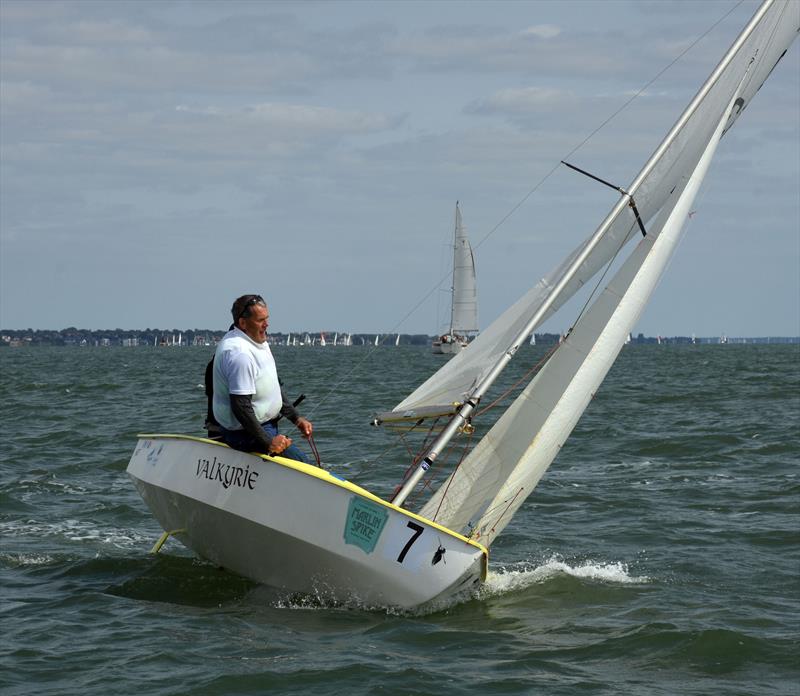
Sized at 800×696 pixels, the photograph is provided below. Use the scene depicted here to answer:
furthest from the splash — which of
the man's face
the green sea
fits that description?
the man's face

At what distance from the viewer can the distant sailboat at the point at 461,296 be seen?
66.9 m

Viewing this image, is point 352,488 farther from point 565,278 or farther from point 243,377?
point 565,278

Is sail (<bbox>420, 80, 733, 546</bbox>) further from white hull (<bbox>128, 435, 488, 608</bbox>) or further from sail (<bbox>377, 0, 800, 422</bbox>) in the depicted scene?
white hull (<bbox>128, 435, 488, 608</bbox>)

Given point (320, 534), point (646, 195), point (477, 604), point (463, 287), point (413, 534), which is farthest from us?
point (463, 287)

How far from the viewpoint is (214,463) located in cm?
821

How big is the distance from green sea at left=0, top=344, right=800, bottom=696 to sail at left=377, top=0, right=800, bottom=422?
146 centimetres

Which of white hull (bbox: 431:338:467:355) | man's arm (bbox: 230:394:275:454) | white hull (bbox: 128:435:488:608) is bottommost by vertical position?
white hull (bbox: 128:435:488:608)

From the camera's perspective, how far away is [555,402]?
29.8ft

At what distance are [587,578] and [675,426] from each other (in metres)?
12.0

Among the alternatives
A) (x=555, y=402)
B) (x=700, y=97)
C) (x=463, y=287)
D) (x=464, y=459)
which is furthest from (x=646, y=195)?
(x=463, y=287)

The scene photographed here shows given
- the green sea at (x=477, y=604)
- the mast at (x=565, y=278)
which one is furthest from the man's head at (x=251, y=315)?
the mast at (x=565, y=278)

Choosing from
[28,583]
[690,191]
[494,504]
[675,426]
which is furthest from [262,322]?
[675,426]

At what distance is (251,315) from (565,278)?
2536mm

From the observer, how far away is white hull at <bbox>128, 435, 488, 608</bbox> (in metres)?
7.57
